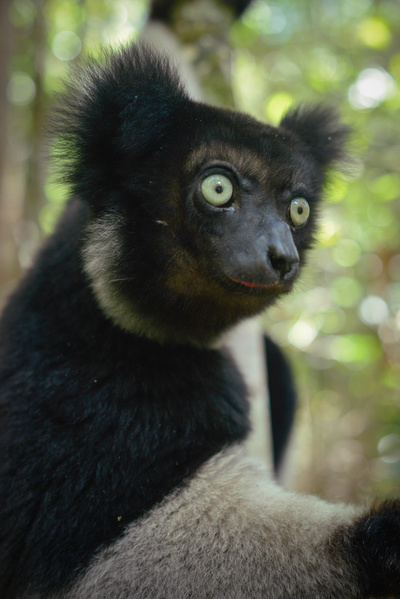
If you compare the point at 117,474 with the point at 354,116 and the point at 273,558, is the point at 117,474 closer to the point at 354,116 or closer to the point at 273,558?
the point at 273,558

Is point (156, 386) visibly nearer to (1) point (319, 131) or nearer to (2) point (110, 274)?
(2) point (110, 274)

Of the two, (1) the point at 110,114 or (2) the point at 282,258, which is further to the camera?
(1) the point at 110,114

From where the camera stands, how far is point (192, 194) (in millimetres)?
2271

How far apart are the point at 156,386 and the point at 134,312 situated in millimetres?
388

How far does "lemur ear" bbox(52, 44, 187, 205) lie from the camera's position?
235cm

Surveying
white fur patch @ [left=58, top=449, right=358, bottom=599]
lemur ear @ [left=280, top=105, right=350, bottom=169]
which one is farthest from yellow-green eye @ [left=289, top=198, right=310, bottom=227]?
white fur patch @ [left=58, top=449, right=358, bottom=599]

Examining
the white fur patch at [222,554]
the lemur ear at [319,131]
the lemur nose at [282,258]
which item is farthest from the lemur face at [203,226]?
the white fur patch at [222,554]

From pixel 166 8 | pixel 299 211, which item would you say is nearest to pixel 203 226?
pixel 299 211

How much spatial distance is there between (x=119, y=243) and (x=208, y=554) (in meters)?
1.48

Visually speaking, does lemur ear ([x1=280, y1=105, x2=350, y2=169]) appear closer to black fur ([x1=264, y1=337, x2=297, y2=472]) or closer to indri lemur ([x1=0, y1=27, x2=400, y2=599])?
indri lemur ([x1=0, y1=27, x2=400, y2=599])

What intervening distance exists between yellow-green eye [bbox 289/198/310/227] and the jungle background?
245 cm

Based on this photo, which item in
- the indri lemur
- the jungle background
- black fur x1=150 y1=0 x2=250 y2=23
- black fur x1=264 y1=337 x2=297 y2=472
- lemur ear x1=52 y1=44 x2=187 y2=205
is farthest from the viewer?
the jungle background

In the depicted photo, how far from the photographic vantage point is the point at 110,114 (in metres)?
2.39

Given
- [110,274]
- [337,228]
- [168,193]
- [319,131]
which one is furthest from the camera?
[337,228]
